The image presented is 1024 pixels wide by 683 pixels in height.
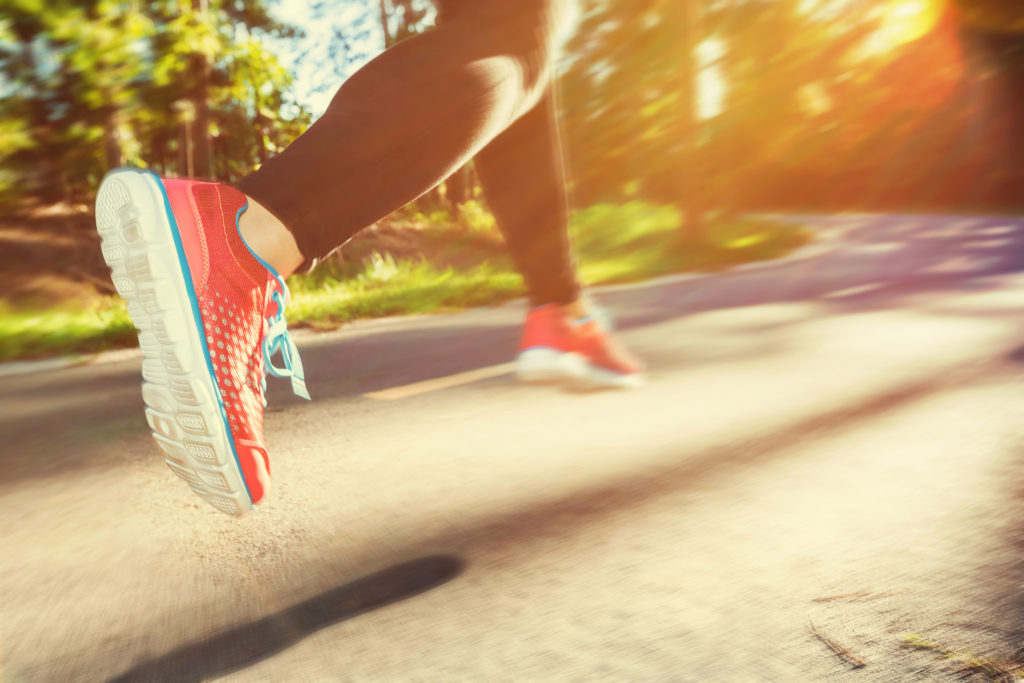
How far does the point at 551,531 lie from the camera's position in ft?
4.89

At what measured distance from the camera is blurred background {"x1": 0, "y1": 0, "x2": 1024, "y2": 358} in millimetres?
7957

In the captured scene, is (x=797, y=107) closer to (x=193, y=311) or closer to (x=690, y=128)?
(x=690, y=128)

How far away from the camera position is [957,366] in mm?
2547

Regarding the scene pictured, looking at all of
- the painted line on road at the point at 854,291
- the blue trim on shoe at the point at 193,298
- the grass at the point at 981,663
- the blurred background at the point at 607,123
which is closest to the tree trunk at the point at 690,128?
the blurred background at the point at 607,123

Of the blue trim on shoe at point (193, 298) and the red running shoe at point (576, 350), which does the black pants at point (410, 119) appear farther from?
the red running shoe at point (576, 350)

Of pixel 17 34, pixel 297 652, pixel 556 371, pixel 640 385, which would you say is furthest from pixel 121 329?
pixel 17 34

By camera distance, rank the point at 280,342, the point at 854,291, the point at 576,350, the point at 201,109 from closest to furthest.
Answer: the point at 280,342
the point at 576,350
the point at 854,291
the point at 201,109

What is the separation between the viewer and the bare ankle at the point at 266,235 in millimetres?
1404

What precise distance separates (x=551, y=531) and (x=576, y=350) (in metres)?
1.10

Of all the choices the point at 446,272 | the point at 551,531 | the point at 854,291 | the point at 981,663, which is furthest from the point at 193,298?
the point at 446,272

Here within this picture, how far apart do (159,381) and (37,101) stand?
27.2ft

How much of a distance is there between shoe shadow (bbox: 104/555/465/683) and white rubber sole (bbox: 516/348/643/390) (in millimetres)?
1226

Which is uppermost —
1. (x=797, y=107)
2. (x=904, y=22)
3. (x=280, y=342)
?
(x=904, y=22)

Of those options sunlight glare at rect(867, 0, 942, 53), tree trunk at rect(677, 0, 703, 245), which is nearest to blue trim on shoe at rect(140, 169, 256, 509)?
tree trunk at rect(677, 0, 703, 245)
